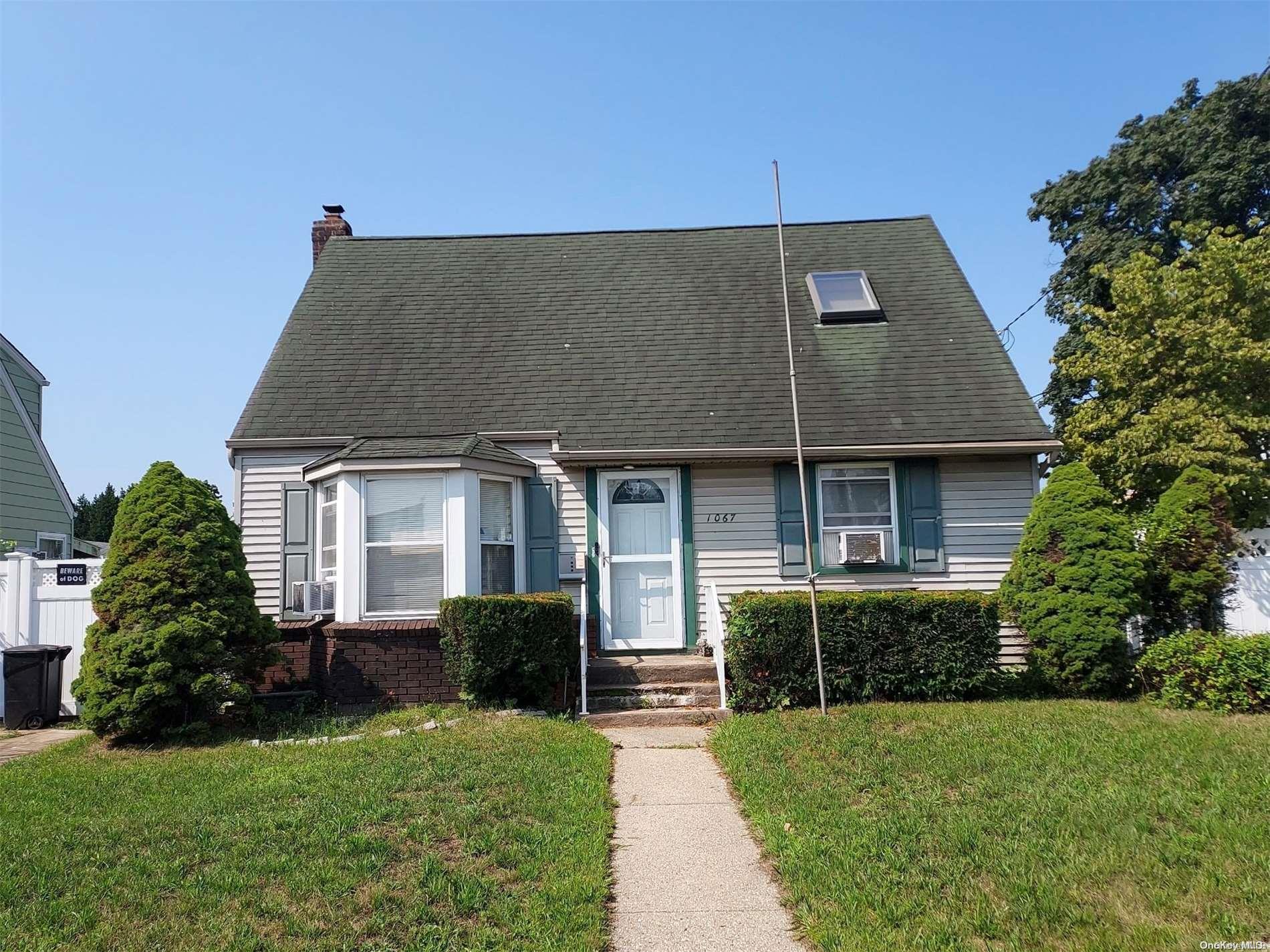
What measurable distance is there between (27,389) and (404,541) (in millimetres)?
10562

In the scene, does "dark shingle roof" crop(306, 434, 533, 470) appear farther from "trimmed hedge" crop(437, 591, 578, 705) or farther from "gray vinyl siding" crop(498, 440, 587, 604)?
"trimmed hedge" crop(437, 591, 578, 705)

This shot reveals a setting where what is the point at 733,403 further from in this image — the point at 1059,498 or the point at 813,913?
the point at 813,913

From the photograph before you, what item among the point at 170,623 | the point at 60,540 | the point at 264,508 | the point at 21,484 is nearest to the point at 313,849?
the point at 170,623

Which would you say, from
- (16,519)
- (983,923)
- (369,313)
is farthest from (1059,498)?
(16,519)

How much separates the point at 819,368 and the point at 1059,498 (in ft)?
11.8

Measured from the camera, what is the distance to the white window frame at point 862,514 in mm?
10727

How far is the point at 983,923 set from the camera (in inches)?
152

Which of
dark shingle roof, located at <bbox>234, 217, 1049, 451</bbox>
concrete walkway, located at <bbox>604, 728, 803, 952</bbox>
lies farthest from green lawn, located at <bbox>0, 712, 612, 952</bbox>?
dark shingle roof, located at <bbox>234, 217, 1049, 451</bbox>

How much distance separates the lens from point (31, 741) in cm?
858

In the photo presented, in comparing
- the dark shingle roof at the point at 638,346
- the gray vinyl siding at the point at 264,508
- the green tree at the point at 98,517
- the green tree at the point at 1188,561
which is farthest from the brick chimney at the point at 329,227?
the green tree at the point at 98,517

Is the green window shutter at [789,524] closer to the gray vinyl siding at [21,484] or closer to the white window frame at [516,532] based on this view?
the white window frame at [516,532]

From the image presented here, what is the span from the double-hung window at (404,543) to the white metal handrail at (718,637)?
293cm

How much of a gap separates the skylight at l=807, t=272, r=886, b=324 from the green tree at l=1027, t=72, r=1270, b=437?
7105 millimetres

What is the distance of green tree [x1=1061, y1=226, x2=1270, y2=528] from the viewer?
11820mm
